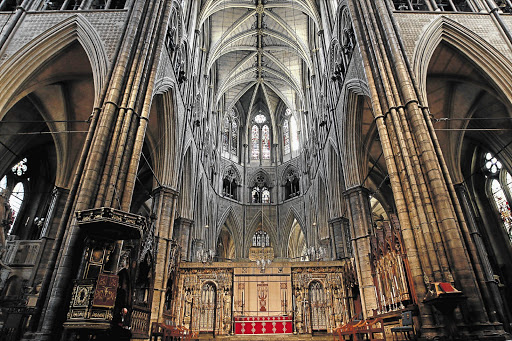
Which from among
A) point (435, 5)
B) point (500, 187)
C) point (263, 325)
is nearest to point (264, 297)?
point (263, 325)

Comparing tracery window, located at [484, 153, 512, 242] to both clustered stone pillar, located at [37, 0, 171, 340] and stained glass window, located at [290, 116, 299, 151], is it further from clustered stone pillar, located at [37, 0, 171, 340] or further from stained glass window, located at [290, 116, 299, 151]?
clustered stone pillar, located at [37, 0, 171, 340]

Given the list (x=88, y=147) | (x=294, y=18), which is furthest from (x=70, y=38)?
(x=294, y=18)

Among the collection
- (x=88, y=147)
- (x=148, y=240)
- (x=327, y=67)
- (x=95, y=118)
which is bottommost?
(x=148, y=240)

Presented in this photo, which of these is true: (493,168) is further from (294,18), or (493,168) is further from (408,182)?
(294,18)

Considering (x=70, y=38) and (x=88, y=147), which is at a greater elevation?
(x=70, y=38)

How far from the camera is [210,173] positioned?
25750mm

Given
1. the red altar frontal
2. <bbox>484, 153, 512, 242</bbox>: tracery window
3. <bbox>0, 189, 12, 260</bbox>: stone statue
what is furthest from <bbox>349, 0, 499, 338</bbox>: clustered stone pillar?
<bbox>0, 189, 12, 260</bbox>: stone statue

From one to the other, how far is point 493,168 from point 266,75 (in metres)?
20.8

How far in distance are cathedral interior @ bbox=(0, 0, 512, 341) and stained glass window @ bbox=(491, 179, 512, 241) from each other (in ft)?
0.21

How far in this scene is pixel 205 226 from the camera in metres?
22.9

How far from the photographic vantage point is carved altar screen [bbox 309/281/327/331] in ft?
46.4

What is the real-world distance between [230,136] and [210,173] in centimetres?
695

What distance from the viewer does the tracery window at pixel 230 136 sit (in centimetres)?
3087

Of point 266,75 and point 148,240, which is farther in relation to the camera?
point 266,75
